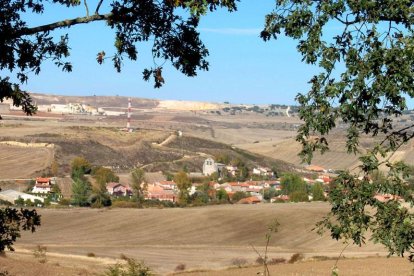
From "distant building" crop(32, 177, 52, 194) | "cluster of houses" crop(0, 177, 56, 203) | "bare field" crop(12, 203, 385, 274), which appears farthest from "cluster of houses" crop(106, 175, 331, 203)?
"bare field" crop(12, 203, 385, 274)

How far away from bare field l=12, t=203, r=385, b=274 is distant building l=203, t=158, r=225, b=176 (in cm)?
5299

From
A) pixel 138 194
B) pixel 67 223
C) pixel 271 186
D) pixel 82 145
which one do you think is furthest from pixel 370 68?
pixel 82 145

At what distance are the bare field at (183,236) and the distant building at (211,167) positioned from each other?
5299cm

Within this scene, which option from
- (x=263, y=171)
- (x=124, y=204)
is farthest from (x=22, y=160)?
(x=263, y=171)

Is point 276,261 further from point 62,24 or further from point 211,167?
point 211,167

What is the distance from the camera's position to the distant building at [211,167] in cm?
12612

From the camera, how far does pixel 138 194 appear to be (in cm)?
9350

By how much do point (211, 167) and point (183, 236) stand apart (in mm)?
69978

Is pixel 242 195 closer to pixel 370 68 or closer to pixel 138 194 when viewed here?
pixel 138 194

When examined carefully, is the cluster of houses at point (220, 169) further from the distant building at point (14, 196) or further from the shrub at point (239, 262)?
the shrub at point (239, 262)

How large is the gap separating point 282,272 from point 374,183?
2269 cm

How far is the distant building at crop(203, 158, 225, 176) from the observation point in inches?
4966

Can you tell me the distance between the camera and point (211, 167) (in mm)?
127500

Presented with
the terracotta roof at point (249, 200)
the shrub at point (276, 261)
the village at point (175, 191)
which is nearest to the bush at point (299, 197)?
the village at point (175, 191)
